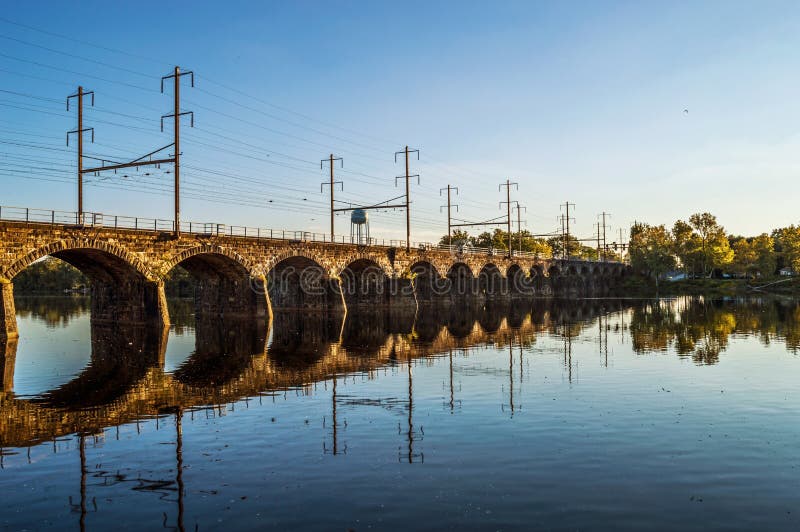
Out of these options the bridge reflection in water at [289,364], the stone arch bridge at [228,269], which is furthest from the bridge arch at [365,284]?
the bridge reflection in water at [289,364]

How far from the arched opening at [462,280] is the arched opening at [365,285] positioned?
80.4ft

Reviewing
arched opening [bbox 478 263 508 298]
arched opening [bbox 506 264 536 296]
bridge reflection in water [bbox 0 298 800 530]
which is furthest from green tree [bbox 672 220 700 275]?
bridge reflection in water [bbox 0 298 800 530]

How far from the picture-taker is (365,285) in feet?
270

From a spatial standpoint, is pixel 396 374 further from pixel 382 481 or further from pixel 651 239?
pixel 651 239

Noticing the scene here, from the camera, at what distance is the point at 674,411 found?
19.3m

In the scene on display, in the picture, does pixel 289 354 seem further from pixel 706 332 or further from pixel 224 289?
pixel 224 289

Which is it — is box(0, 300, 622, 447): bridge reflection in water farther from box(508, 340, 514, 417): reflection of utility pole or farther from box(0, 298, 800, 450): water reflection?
box(508, 340, 514, 417): reflection of utility pole

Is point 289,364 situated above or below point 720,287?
below

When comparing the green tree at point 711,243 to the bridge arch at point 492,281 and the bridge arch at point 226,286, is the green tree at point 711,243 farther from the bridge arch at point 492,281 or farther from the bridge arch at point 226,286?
the bridge arch at point 226,286

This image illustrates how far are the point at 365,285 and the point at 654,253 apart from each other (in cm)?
10342

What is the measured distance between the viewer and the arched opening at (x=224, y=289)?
60156 millimetres

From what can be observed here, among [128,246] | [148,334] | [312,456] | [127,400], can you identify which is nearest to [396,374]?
[127,400]

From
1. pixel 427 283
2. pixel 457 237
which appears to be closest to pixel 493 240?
pixel 457 237

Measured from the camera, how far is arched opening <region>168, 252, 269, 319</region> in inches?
2368
